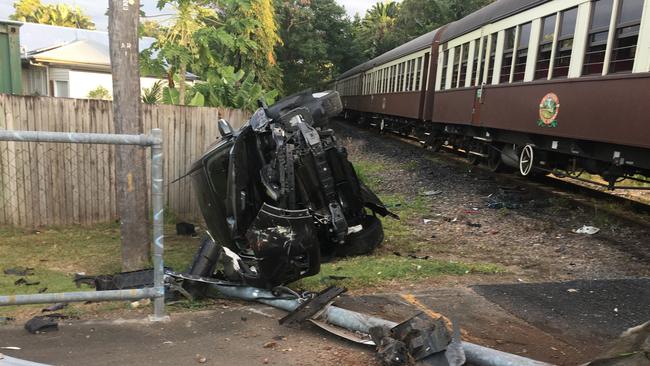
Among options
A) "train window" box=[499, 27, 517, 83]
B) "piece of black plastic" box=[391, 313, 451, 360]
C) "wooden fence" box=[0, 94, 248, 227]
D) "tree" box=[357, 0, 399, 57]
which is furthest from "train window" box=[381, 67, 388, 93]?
"tree" box=[357, 0, 399, 57]

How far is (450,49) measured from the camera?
13.7 m

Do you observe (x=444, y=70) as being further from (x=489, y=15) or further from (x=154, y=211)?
(x=154, y=211)

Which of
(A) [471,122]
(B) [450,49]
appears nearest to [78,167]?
(A) [471,122]

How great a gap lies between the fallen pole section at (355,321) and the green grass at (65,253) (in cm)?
158

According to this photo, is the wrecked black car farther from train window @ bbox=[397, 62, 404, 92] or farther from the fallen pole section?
train window @ bbox=[397, 62, 404, 92]

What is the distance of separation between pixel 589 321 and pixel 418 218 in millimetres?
4491

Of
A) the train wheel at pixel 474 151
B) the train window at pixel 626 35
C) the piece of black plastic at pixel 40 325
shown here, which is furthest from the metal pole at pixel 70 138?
the train wheel at pixel 474 151

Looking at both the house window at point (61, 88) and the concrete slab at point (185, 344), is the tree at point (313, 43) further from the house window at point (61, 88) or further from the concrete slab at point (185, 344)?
the concrete slab at point (185, 344)

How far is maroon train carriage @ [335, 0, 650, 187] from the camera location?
638 cm

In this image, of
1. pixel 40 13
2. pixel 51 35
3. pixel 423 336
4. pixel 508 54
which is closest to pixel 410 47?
pixel 508 54

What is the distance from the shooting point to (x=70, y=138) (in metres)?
3.23

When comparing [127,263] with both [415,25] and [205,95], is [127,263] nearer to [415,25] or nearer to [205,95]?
[205,95]

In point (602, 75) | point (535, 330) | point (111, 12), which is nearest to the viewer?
point (535, 330)

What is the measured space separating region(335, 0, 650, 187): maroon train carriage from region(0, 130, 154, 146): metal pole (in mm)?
5760
